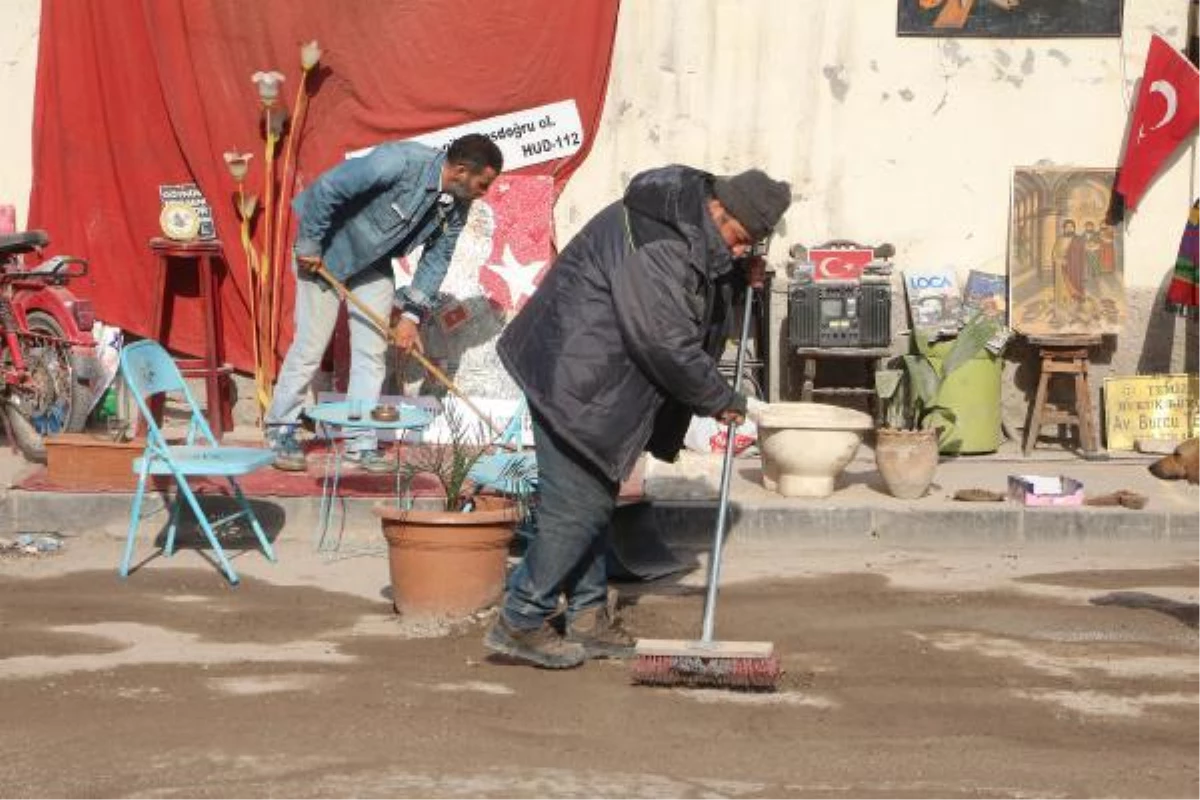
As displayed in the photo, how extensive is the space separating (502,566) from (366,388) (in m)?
2.76

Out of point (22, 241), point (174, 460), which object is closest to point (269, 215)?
point (22, 241)

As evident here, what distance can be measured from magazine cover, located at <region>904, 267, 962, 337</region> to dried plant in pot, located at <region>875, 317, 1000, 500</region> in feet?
0.48

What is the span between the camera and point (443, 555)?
25.1ft

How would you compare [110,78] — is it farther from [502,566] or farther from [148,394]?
[502,566]

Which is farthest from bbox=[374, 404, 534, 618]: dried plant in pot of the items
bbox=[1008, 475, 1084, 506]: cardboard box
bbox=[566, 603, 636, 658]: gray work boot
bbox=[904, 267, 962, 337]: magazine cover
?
bbox=[904, 267, 962, 337]: magazine cover

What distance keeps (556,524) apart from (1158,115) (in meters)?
6.23

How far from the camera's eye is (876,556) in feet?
30.9

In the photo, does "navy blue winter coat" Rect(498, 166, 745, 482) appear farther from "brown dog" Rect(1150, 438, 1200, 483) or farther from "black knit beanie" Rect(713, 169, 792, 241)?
"brown dog" Rect(1150, 438, 1200, 483)

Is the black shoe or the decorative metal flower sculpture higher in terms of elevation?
the decorative metal flower sculpture

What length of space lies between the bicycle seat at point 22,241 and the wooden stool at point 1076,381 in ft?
18.4

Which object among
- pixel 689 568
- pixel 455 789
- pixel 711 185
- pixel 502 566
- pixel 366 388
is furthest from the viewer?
pixel 366 388

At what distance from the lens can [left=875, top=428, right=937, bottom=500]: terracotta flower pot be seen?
32.6 ft

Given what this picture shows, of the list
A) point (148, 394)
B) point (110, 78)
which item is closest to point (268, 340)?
point (110, 78)

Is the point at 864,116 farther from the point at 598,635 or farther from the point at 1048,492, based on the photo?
the point at 598,635
